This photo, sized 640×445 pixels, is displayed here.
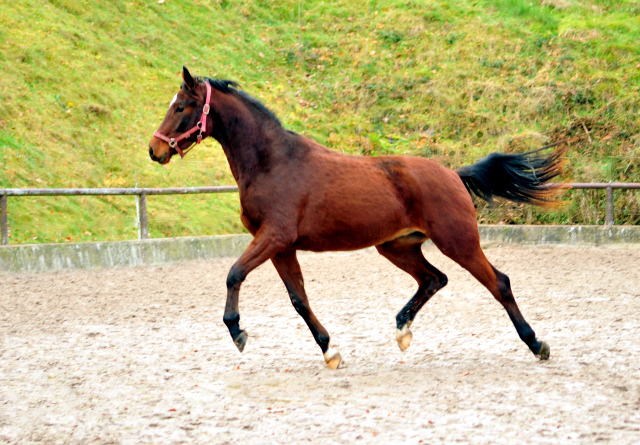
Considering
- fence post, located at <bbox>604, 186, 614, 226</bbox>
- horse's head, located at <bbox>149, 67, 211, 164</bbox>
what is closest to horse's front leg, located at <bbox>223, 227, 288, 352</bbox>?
horse's head, located at <bbox>149, 67, 211, 164</bbox>

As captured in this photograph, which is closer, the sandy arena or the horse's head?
the sandy arena

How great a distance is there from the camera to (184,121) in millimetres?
4730

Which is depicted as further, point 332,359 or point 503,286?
point 503,286

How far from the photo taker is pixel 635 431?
300 centimetres

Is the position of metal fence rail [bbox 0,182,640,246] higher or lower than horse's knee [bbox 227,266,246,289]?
lower

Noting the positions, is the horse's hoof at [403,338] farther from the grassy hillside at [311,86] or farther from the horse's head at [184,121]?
the grassy hillside at [311,86]

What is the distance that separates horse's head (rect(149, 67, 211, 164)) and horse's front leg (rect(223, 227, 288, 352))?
0.90 meters

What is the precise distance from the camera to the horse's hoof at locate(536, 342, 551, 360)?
14.8ft

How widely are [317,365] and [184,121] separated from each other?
6.48ft

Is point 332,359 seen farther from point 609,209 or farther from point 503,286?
point 609,209

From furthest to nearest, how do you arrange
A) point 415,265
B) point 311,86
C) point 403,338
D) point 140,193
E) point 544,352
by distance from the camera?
point 311,86 → point 140,193 → point 415,265 → point 403,338 → point 544,352

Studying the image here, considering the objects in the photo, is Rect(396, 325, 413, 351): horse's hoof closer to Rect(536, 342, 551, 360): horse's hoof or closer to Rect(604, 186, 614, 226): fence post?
Rect(536, 342, 551, 360): horse's hoof

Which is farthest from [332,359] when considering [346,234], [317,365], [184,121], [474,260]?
[184,121]

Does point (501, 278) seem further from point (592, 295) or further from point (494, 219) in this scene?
point (494, 219)
